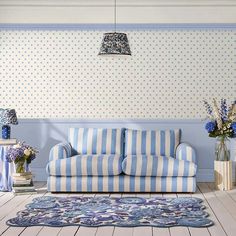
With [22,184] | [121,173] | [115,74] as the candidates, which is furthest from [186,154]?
[22,184]

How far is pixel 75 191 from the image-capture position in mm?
6219

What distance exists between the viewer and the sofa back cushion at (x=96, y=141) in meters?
6.83

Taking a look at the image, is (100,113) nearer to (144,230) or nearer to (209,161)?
(209,161)

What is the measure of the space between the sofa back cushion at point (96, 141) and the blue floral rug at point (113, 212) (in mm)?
1115

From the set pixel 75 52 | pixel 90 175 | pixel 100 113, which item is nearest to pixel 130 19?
pixel 75 52

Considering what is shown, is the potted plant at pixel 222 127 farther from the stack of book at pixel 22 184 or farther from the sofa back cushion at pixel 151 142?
the stack of book at pixel 22 184

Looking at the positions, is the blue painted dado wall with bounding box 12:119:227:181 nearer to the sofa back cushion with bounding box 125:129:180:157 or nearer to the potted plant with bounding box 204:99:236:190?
the sofa back cushion with bounding box 125:129:180:157

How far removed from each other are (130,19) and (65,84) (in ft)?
4.54

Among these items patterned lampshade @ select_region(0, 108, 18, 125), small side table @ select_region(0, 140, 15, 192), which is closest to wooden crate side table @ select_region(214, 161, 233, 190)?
small side table @ select_region(0, 140, 15, 192)

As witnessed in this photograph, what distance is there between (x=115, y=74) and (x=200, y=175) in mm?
1979

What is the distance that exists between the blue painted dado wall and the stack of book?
1105mm

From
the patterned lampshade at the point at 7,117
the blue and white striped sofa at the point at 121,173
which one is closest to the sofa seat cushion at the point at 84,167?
the blue and white striped sofa at the point at 121,173

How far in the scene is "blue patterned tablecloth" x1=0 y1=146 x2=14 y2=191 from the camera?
6.44 meters

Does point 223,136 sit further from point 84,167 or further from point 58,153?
point 58,153
